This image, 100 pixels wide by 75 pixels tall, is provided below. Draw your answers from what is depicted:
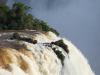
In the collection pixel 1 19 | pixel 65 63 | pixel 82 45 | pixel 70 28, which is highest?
pixel 70 28

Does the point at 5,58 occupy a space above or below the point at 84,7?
below

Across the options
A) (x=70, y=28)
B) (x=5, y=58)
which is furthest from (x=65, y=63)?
(x=70, y=28)

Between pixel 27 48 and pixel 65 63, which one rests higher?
pixel 65 63

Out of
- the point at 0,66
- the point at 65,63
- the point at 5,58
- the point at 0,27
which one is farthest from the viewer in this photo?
the point at 0,27

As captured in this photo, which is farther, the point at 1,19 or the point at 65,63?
the point at 1,19

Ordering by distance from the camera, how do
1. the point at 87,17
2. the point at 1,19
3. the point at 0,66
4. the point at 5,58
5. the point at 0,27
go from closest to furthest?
1. the point at 0,66
2. the point at 5,58
3. the point at 0,27
4. the point at 1,19
5. the point at 87,17

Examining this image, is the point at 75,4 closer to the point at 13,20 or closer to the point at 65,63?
the point at 13,20

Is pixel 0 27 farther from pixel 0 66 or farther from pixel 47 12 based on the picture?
pixel 47 12

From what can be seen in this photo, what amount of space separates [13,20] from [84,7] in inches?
2007

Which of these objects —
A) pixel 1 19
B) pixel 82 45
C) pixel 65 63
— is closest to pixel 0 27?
pixel 1 19

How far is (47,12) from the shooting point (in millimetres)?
65438

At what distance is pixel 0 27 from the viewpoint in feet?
48.7

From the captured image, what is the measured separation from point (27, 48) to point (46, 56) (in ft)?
3.54

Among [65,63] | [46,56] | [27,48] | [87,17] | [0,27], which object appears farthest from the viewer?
[87,17]
